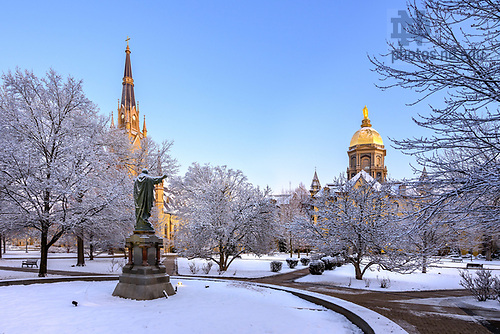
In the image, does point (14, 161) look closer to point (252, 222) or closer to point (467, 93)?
point (252, 222)

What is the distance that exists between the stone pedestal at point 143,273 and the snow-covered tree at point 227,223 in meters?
9.50

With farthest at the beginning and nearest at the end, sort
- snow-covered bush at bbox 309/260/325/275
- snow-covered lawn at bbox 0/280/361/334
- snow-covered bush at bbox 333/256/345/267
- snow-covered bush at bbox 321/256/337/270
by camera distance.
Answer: snow-covered bush at bbox 333/256/345/267, snow-covered bush at bbox 321/256/337/270, snow-covered bush at bbox 309/260/325/275, snow-covered lawn at bbox 0/280/361/334

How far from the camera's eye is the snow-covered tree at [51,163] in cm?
1441

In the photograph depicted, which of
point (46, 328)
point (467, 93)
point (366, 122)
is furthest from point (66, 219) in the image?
point (366, 122)

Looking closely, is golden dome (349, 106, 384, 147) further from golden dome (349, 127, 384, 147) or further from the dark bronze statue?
the dark bronze statue

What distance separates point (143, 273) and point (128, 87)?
177 ft

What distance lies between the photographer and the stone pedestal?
9.73 m

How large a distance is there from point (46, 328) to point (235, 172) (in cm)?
1754

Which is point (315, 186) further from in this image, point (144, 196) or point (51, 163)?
point (144, 196)

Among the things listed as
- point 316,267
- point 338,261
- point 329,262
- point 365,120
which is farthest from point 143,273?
point 365,120

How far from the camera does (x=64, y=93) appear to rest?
17078 millimetres


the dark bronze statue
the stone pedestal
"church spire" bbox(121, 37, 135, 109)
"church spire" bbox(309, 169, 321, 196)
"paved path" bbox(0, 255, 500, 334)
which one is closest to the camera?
"paved path" bbox(0, 255, 500, 334)

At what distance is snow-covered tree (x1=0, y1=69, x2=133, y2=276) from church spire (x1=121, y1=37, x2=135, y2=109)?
3958 centimetres

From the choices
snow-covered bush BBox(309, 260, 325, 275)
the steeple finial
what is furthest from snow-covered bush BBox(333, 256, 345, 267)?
the steeple finial
